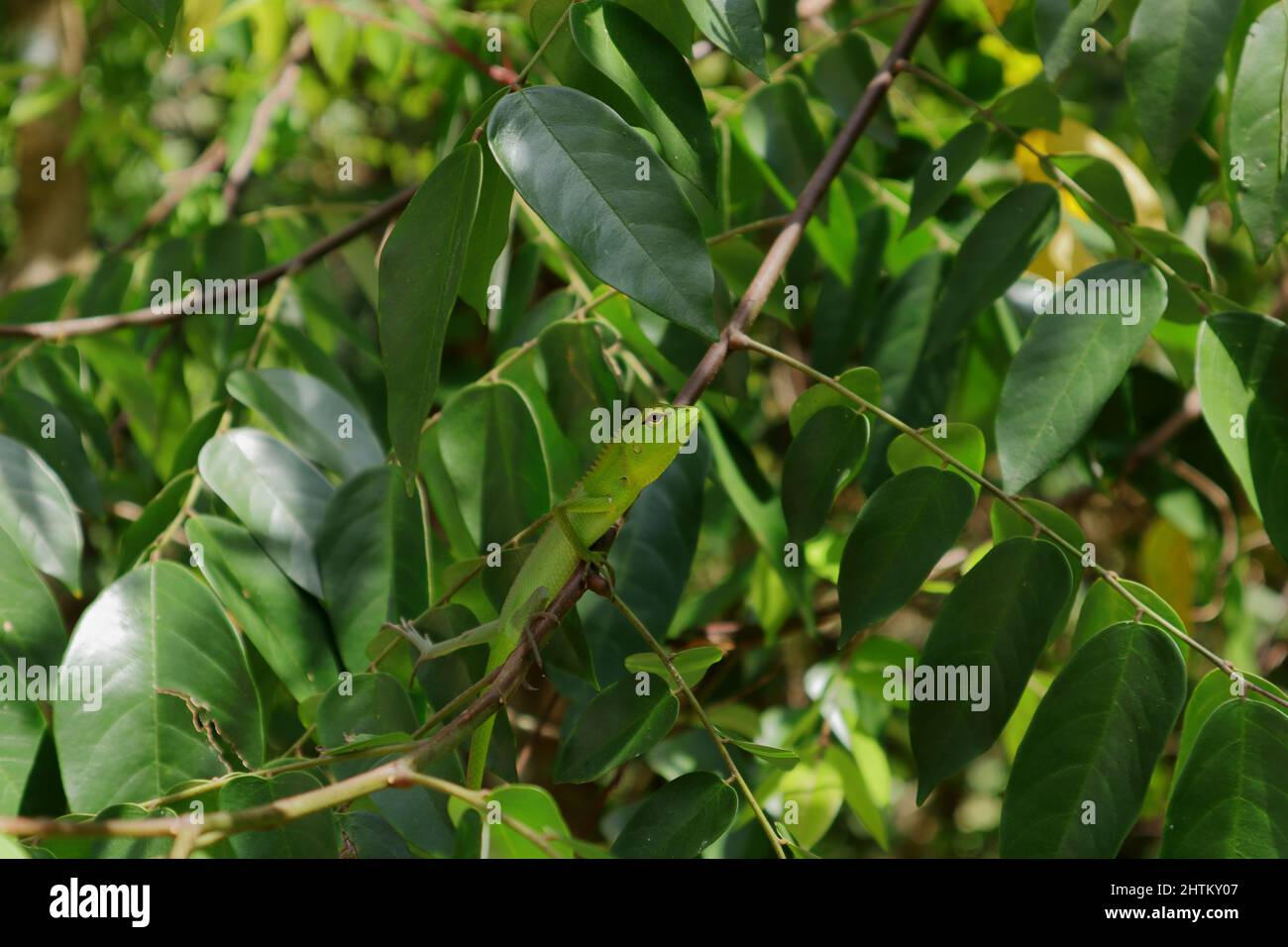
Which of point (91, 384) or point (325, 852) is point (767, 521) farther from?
point (91, 384)

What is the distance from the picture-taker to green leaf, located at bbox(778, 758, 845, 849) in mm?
1417

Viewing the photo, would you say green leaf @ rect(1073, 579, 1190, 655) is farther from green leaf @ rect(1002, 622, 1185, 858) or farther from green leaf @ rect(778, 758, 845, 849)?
green leaf @ rect(778, 758, 845, 849)

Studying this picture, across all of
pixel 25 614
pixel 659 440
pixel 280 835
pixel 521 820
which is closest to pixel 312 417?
pixel 25 614

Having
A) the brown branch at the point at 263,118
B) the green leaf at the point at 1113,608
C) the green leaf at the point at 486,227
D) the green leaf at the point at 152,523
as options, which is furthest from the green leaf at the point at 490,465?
the brown branch at the point at 263,118

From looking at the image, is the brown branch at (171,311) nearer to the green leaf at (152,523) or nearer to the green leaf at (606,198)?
the green leaf at (152,523)

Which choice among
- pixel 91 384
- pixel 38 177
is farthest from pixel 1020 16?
pixel 38 177

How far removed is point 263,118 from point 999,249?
155cm

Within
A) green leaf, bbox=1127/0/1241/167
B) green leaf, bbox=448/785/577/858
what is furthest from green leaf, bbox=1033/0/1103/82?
green leaf, bbox=448/785/577/858

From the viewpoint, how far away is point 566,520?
3.23 ft

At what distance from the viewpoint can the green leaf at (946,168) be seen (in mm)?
1152

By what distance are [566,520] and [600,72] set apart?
1.26ft

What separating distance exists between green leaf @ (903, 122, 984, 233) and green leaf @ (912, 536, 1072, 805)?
451mm

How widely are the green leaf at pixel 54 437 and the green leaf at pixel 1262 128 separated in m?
1.23
